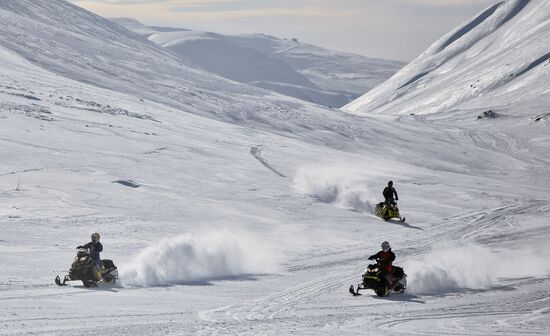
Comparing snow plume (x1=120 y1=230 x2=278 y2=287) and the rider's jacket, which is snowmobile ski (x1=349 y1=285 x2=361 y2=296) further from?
snow plume (x1=120 y1=230 x2=278 y2=287)

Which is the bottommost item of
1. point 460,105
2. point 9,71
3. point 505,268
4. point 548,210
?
point 505,268

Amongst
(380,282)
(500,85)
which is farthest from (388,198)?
(500,85)

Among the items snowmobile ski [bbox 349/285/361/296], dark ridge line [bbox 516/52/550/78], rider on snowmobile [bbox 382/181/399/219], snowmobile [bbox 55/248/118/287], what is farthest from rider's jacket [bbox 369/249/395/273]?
dark ridge line [bbox 516/52/550/78]

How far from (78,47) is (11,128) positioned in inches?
2197

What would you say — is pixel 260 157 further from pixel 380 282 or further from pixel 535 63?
pixel 535 63

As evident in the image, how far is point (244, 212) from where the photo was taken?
35.5 meters

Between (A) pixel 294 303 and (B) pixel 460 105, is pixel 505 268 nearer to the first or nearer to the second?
(A) pixel 294 303

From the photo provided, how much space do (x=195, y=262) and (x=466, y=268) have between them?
723cm

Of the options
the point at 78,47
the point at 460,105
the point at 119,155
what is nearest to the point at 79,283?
the point at 119,155

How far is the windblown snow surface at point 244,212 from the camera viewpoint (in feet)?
57.5

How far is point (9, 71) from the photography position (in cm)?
7169

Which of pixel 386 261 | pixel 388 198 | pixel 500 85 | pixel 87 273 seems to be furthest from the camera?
pixel 500 85

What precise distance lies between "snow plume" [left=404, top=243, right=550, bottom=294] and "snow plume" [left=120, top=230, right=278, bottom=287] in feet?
13.9

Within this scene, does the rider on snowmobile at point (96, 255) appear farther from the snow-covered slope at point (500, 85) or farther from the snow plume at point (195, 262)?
the snow-covered slope at point (500, 85)
